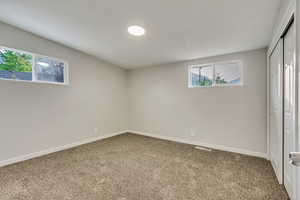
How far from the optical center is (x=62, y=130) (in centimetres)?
327

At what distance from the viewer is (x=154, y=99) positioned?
4285 mm

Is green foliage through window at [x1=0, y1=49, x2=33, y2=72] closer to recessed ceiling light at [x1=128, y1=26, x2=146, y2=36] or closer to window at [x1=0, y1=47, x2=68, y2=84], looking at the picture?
window at [x1=0, y1=47, x2=68, y2=84]

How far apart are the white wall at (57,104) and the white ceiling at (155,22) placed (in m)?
0.33

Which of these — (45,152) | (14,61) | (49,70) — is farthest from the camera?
(49,70)

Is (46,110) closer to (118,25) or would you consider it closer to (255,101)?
(118,25)

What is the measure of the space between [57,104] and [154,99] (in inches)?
97.3

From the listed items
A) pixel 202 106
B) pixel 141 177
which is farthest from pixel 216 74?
pixel 141 177

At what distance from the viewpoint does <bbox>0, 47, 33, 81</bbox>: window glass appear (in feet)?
8.40

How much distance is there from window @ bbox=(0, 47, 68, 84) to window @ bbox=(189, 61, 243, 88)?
3.16m

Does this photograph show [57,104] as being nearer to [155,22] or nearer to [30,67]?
[30,67]

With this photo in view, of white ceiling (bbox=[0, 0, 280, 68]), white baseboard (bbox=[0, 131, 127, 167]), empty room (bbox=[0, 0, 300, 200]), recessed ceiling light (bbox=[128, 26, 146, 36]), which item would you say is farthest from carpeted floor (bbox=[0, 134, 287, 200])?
recessed ceiling light (bbox=[128, 26, 146, 36])

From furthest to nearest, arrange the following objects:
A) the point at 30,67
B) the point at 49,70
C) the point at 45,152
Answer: the point at 49,70, the point at 45,152, the point at 30,67

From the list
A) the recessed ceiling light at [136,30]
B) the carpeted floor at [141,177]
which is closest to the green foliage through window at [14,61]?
the carpeted floor at [141,177]

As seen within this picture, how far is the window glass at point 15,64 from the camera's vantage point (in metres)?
2.56
